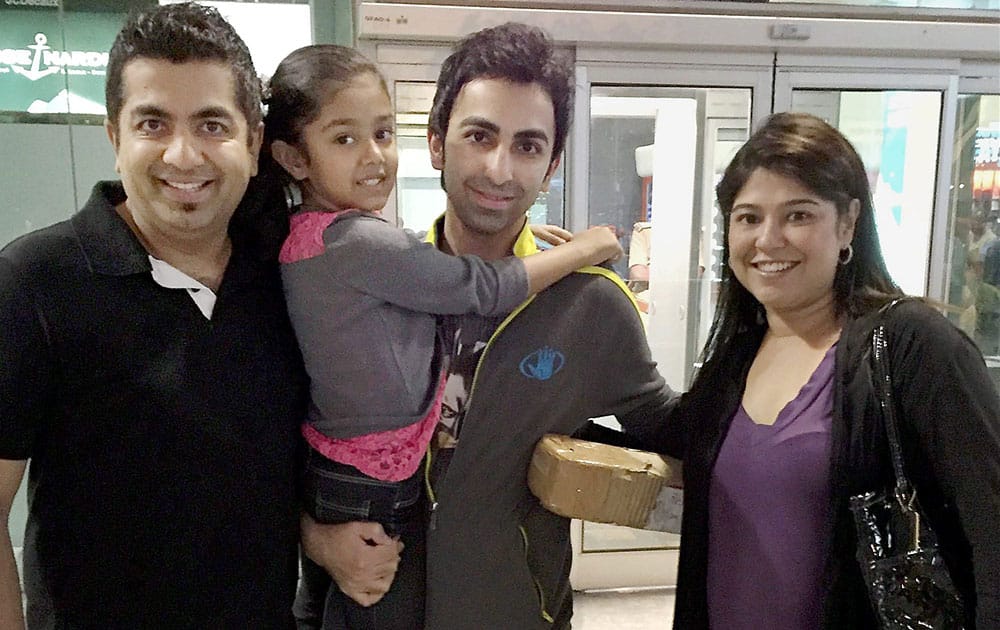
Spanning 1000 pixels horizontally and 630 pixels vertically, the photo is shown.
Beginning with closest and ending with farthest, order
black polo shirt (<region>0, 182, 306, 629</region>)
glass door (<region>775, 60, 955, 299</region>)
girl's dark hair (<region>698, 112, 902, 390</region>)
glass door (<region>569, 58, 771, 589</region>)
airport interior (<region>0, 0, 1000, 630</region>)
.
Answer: black polo shirt (<region>0, 182, 306, 629</region>), girl's dark hair (<region>698, 112, 902, 390</region>), airport interior (<region>0, 0, 1000, 630</region>), glass door (<region>775, 60, 955, 299</region>), glass door (<region>569, 58, 771, 589</region>)

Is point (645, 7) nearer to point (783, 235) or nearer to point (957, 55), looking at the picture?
point (957, 55)

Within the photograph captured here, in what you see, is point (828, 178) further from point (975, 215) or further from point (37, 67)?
point (37, 67)

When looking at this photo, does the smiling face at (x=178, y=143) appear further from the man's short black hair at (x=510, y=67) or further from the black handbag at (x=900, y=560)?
the black handbag at (x=900, y=560)

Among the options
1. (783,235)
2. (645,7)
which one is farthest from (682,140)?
(783,235)

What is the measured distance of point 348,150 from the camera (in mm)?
1338

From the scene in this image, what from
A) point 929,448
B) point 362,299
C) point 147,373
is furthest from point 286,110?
point 929,448

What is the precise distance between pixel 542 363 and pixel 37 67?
294 centimetres

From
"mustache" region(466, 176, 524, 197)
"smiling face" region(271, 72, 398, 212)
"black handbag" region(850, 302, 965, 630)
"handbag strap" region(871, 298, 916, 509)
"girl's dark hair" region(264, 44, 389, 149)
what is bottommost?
"black handbag" region(850, 302, 965, 630)

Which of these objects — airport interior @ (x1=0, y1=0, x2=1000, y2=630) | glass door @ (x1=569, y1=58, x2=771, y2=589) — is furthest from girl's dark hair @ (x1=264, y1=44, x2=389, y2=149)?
glass door @ (x1=569, y1=58, x2=771, y2=589)

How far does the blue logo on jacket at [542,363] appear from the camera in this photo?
1358 millimetres

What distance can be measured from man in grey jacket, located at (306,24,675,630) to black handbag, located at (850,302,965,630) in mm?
461

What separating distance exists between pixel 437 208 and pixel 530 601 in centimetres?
208

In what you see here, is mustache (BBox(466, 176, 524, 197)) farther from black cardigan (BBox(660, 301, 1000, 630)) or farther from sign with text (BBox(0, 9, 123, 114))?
sign with text (BBox(0, 9, 123, 114))

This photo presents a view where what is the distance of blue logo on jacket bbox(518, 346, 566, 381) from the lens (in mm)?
1358
